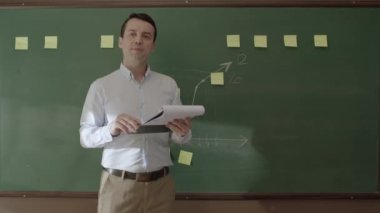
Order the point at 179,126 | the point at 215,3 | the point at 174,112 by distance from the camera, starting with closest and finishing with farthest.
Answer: the point at 174,112 < the point at 179,126 < the point at 215,3

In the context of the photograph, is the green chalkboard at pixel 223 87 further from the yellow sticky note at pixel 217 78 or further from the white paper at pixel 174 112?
the white paper at pixel 174 112

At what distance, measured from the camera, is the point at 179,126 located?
1.55m

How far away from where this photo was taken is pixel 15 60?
2.12 m

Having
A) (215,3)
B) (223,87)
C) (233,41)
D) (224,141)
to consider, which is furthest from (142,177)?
(215,3)

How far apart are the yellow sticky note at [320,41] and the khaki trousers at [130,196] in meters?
1.29

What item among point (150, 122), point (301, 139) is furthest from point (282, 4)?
point (150, 122)

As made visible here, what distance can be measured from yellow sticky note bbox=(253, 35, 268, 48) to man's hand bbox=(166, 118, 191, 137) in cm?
82

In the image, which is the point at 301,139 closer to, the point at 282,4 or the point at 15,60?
the point at 282,4

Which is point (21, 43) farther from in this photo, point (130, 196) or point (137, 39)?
point (130, 196)

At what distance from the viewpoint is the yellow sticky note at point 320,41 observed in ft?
6.91

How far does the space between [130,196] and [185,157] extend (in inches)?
21.7

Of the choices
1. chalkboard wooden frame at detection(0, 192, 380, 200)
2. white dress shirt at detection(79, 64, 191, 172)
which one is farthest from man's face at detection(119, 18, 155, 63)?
chalkboard wooden frame at detection(0, 192, 380, 200)

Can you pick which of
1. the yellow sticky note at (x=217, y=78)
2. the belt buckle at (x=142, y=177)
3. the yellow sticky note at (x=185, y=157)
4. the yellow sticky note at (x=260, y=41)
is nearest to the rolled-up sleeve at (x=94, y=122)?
the belt buckle at (x=142, y=177)

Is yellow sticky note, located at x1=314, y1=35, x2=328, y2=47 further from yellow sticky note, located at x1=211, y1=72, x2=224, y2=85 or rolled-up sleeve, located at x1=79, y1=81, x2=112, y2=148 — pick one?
rolled-up sleeve, located at x1=79, y1=81, x2=112, y2=148
